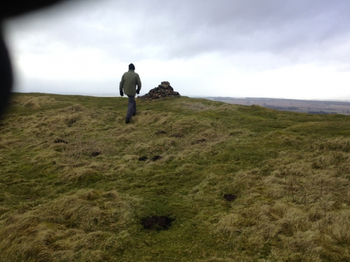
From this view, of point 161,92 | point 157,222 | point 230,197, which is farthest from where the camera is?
point 161,92

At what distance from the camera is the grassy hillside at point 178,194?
16.1 ft

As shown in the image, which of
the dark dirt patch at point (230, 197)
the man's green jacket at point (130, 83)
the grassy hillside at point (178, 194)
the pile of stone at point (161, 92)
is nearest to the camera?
the grassy hillside at point (178, 194)

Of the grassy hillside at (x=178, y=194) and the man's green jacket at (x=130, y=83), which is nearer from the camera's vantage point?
the grassy hillside at (x=178, y=194)

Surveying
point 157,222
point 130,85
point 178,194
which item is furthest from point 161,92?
point 157,222

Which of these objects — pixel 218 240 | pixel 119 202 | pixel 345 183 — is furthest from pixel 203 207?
pixel 345 183

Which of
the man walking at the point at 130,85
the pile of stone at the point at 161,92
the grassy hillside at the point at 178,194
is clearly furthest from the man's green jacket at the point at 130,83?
the pile of stone at the point at 161,92

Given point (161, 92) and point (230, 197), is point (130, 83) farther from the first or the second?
point (230, 197)

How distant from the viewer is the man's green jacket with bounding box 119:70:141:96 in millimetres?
18825

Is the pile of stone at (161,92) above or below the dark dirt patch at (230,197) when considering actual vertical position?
above

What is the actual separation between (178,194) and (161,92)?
73.9ft

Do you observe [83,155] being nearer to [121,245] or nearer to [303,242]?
[121,245]

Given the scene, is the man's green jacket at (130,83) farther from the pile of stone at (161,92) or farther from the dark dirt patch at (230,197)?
the dark dirt patch at (230,197)

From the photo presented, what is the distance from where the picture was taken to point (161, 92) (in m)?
29.2

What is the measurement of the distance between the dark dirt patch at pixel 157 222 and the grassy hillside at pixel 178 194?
0.18 ft
